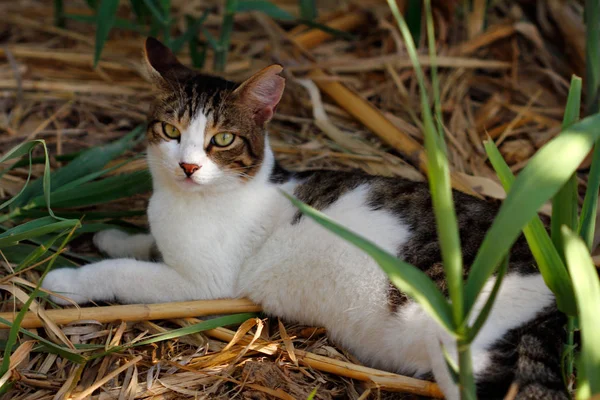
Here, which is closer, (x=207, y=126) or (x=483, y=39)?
(x=207, y=126)

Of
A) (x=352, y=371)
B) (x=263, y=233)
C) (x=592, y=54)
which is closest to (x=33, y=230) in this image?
(x=263, y=233)

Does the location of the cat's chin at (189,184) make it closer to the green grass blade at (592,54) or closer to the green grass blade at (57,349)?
the green grass blade at (57,349)

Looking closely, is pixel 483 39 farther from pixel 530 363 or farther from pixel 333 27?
pixel 530 363

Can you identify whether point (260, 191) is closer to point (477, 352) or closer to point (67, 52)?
point (477, 352)

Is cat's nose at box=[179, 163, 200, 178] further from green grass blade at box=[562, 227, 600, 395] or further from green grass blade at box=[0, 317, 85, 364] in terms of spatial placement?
green grass blade at box=[562, 227, 600, 395]

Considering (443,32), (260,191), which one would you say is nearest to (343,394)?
(260,191)

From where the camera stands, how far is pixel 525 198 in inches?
51.9

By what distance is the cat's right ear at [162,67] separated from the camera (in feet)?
7.91

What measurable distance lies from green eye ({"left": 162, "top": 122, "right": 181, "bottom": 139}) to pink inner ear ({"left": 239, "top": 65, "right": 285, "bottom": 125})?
27 cm

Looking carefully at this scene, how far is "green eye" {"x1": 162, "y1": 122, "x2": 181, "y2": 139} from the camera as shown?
92.3 inches

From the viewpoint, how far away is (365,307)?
2121mm

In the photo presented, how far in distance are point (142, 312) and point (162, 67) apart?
38.5 inches

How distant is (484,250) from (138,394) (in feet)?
4.02

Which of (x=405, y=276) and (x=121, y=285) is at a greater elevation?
(x=405, y=276)
